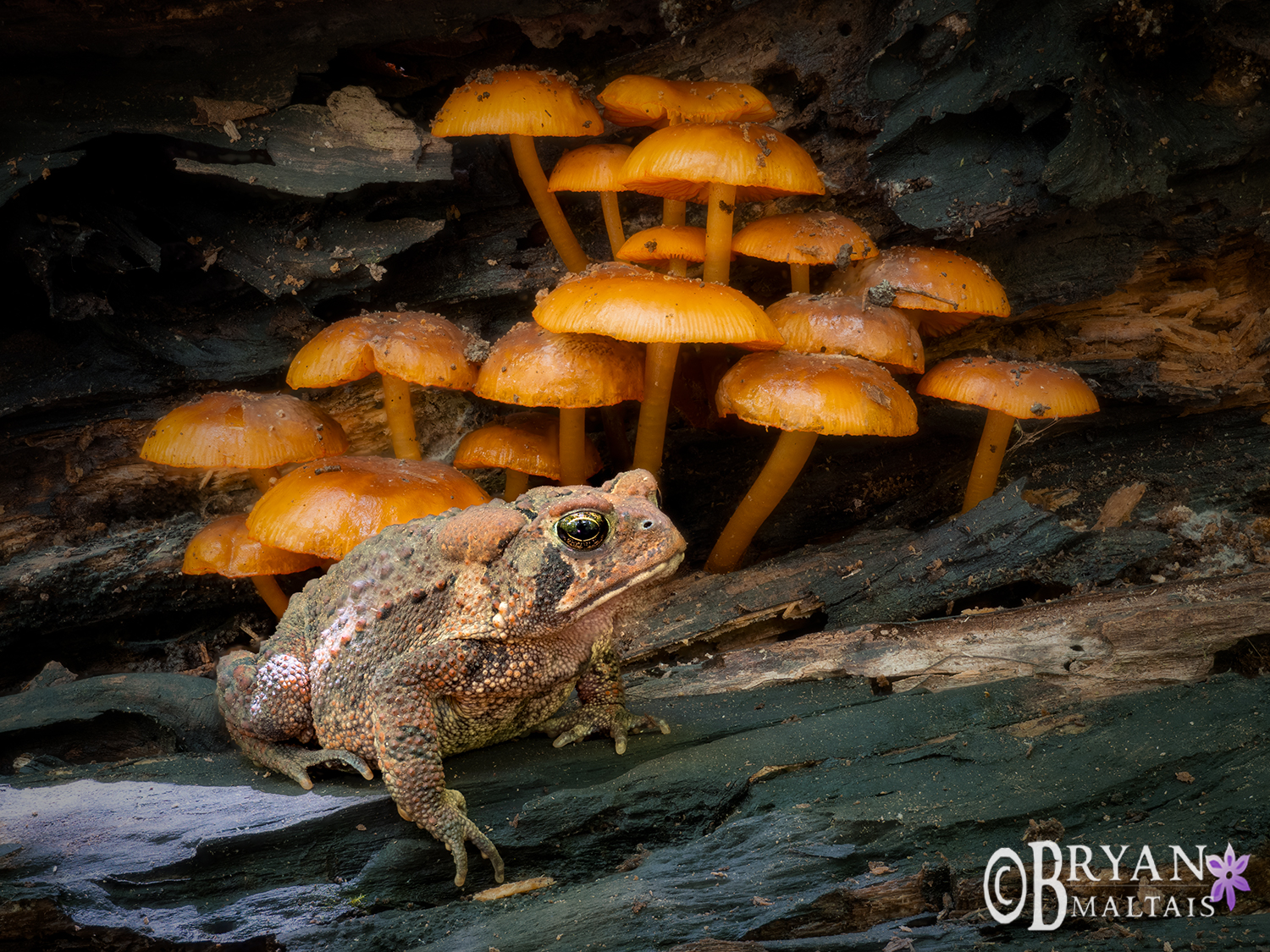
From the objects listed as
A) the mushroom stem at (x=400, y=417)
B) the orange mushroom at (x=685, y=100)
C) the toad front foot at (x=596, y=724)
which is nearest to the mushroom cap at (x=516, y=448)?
the mushroom stem at (x=400, y=417)

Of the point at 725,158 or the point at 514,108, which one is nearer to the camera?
the point at 725,158

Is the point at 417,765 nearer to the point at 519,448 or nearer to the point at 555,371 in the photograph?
the point at 555,371

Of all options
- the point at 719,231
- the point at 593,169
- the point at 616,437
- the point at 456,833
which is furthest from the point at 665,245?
the point at 456,833

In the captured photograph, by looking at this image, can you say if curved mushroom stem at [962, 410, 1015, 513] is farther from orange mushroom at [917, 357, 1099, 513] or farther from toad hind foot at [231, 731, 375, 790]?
toad hind foot at [231, 731, 375, 790]

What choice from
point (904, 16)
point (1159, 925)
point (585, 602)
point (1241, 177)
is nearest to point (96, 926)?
point (585, 602)

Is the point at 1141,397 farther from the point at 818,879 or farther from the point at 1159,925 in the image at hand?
the point at 818,879

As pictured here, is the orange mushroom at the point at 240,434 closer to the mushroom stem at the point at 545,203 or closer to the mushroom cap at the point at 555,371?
the mushroom cap at the point at 555,371
